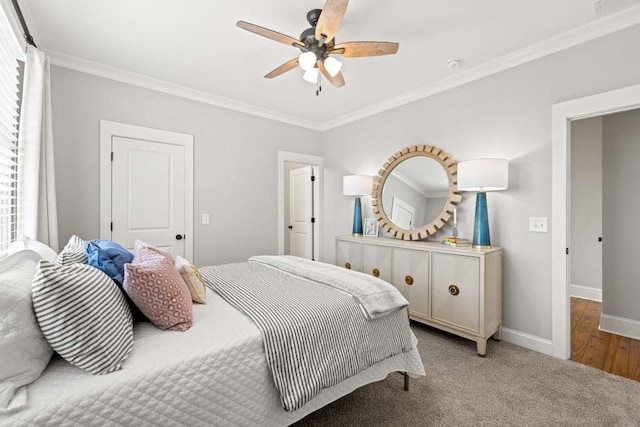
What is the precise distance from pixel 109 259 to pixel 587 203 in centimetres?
510

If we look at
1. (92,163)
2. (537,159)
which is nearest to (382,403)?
(537,159)

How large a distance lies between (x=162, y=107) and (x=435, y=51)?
9.14 feet

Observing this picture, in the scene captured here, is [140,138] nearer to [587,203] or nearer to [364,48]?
[364,48]

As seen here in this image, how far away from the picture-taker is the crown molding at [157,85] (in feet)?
8.48

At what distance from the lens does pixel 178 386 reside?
3.39ft

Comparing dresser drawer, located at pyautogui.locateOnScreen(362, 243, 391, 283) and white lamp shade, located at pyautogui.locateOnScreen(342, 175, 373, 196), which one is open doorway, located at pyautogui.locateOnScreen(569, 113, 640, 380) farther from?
white lamp shade, located at pyautogui.locateOnScreen(342, 175, 373, 196)

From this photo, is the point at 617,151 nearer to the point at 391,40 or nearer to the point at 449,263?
the point at 449,263

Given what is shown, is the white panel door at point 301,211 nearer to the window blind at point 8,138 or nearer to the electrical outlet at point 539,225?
the electrical outlet at point 539,225

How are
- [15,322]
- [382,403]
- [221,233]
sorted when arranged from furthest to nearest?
1. [221,233]
2. [382,403]
3. [15,322]

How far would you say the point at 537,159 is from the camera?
2453mm

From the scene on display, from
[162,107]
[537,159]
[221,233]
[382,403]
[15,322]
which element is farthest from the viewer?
[221,233]

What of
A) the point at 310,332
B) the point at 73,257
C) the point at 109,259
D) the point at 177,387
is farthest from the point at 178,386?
the point at 73,257

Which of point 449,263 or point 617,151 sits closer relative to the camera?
point 449,263

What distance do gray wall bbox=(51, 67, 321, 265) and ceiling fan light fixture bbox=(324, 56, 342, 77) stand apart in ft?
6.34
